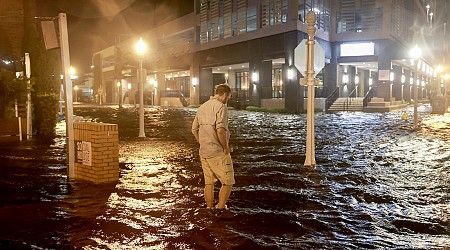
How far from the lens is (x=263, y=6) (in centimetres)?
4178

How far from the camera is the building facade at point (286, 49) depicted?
39.5m

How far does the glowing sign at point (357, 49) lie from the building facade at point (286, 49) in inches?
3.9

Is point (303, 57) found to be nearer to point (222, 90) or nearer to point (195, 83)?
point (222, 90)

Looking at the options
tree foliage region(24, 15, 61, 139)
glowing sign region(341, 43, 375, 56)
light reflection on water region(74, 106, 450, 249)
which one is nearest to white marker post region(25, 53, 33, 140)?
tree foliage region(24, 15, 61, 139)

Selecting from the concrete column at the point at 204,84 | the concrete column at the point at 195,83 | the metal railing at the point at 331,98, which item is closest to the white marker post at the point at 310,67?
the metal railing at the point at 331,98

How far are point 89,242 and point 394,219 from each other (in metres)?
4.08

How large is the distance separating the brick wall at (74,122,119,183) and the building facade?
101 ft

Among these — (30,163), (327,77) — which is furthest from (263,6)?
(30,163)

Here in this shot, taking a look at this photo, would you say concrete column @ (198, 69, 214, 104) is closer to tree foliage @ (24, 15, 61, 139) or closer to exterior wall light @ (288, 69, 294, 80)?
exterior wall light @ (288, 69, 294, 80)

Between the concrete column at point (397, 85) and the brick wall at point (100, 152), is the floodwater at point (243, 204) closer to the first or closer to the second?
the brick wall at point (100, 152)

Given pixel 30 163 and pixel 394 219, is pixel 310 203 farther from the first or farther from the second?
pixel 30 163

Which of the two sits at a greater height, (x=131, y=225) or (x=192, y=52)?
(x=192, y=52)

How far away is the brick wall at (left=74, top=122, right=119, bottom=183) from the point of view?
806cm

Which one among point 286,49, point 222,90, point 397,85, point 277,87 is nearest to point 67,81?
point 222,90
